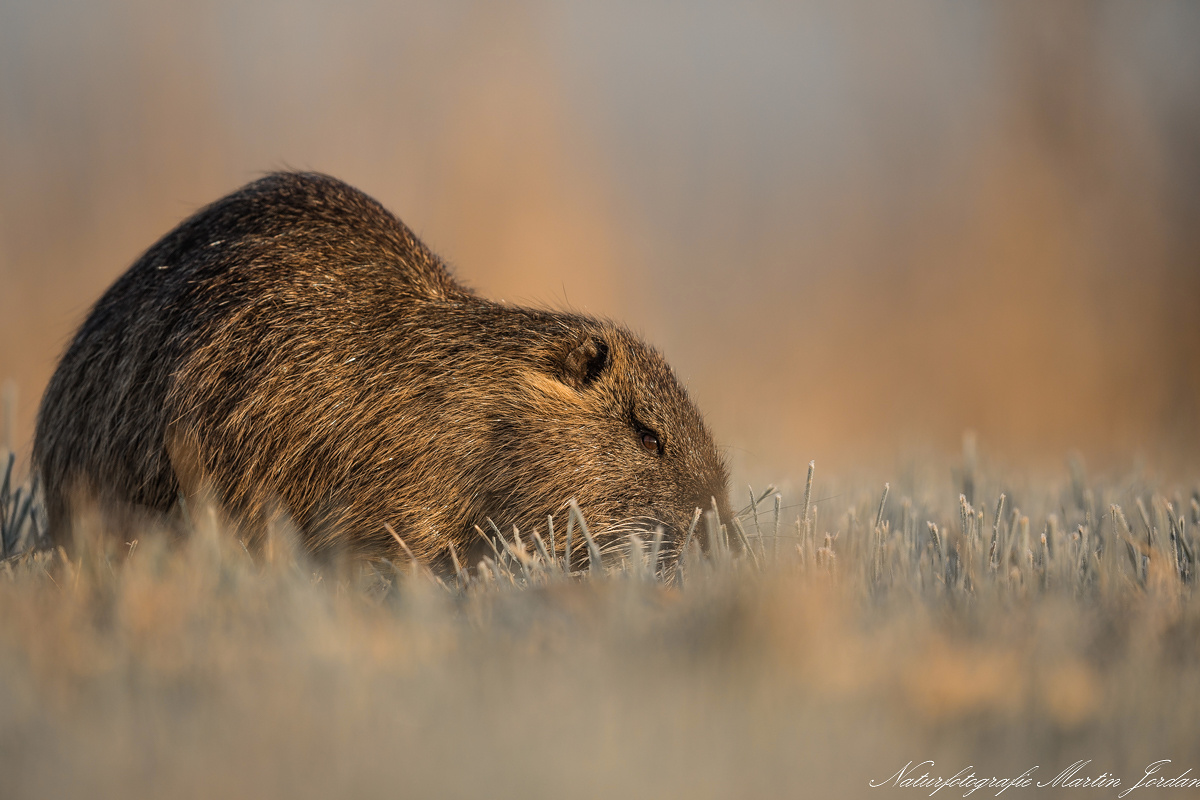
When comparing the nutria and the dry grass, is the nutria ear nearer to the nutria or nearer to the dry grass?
the nutria

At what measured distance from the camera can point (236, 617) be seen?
178 cm

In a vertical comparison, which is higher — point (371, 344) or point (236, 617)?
point (371, 344)

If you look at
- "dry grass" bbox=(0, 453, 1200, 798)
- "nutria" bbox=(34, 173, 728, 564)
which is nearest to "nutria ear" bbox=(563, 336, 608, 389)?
"nutria" bbox=(34, 173, 728, 564)

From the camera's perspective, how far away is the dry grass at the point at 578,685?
124 cm

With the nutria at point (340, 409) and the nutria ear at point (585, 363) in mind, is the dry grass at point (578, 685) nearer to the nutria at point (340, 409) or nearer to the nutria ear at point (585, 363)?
the nutria at point (340, 409)

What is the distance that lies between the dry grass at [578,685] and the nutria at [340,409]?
822 mm

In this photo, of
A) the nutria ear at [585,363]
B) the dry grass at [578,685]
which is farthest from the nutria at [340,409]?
the dry grass at [578,685]

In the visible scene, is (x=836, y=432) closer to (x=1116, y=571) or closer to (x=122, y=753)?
(x=1116, y=571)

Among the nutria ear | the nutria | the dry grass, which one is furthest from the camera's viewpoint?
the nutria ear

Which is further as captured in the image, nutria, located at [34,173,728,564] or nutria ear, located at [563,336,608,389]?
nutria ear, located at [563,336,608,389]

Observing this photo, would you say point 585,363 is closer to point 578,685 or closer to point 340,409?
point 340,409

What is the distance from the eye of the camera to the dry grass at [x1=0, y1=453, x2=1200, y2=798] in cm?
124

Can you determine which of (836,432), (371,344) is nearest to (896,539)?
(371,344)

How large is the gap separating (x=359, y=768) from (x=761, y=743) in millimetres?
559
